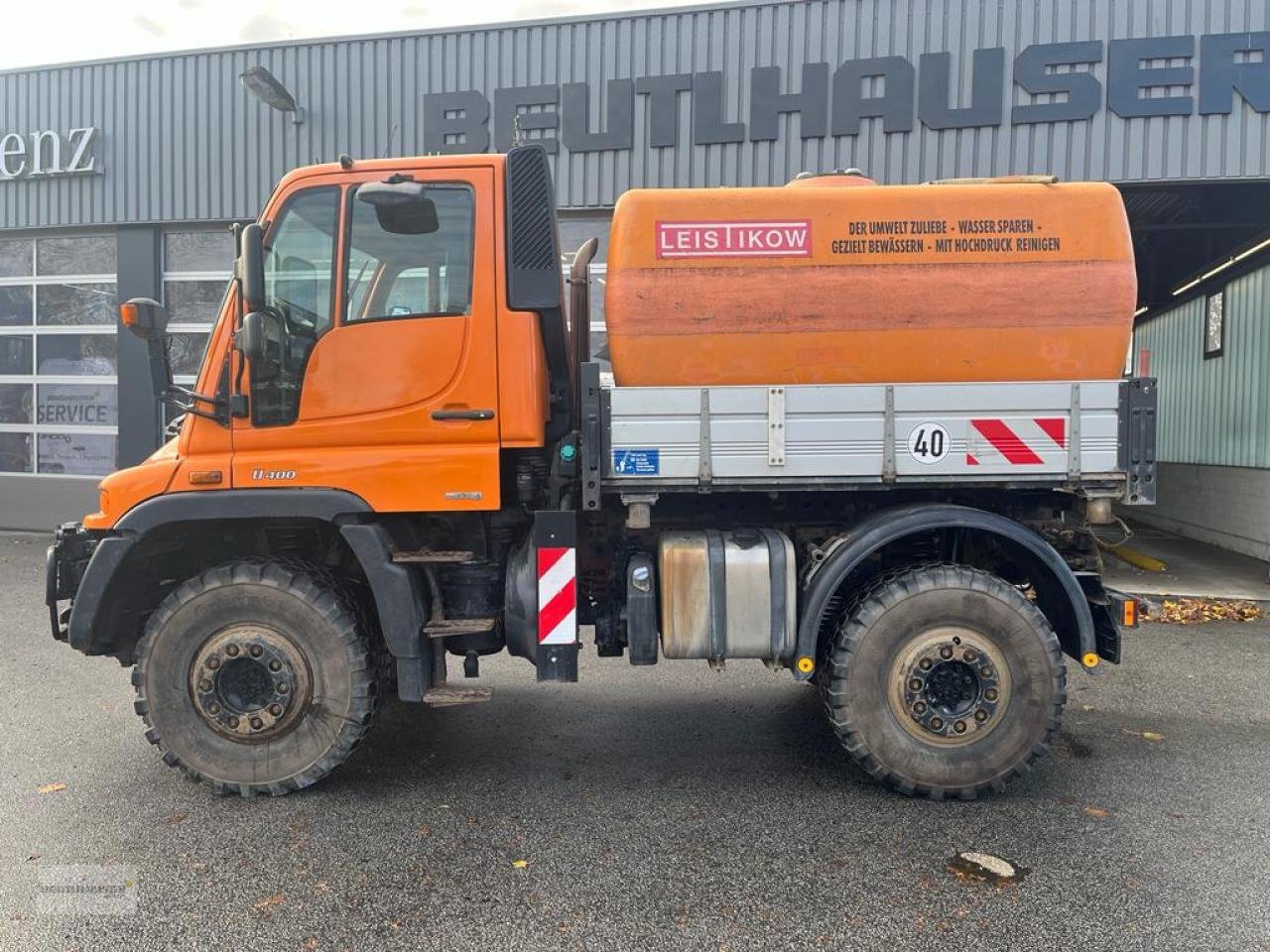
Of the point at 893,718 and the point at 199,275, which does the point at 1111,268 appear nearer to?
the point at 893,718

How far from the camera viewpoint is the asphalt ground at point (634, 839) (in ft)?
9.32

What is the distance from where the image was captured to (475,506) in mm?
3801

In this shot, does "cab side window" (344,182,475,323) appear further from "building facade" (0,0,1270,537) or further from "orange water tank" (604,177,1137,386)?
"building facade" (0,0,1270,537)

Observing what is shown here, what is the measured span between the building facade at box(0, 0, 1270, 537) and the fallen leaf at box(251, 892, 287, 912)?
460 centimetres

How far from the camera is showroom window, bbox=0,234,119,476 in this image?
39.4ft

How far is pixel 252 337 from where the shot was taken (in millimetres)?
3635

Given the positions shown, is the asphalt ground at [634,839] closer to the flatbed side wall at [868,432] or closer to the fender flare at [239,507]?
the fender flare at [239,507]

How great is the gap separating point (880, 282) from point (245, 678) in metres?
3.37

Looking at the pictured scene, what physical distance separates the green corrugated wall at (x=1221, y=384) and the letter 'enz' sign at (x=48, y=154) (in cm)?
Result: 1502

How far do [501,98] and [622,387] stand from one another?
780cm

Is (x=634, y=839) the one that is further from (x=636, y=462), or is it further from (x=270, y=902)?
(x=636, y=462)

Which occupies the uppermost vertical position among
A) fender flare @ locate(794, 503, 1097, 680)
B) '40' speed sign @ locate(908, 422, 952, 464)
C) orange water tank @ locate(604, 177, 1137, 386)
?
orange water tank @ locate(604, 177, 1137, 386)

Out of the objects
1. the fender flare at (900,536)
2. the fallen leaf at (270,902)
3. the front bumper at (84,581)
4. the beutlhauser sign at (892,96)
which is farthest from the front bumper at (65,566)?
the beutlhauser sign at (892,96)

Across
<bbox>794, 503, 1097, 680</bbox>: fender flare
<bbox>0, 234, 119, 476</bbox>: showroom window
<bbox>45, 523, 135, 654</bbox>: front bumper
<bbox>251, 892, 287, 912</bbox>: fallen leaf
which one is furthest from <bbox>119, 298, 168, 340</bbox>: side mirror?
<bbox>0, 234, 119, 476</bbox>: showroom window
